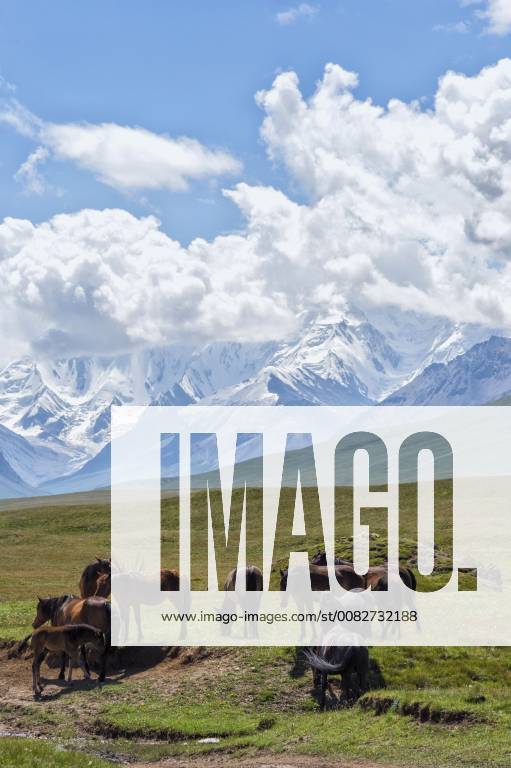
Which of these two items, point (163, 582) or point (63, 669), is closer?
point (63, 669)

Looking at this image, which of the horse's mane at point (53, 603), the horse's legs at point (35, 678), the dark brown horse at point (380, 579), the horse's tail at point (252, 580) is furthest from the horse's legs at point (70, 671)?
the dark brown horse at point (380, 579)

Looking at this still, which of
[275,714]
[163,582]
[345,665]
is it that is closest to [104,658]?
[163,582]

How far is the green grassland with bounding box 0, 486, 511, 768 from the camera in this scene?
2291 cm

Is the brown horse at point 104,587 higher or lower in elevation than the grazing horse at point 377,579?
lower

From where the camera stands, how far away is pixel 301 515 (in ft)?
359

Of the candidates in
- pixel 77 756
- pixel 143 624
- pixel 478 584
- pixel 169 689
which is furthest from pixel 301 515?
pixel 77 756

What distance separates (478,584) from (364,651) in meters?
18.9

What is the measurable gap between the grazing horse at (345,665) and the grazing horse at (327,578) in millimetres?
7748

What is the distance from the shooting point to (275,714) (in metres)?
27.9

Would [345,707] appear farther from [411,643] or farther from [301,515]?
[301,515]

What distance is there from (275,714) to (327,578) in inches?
376

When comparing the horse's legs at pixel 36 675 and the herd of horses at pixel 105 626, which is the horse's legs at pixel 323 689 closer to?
the herd of horses at pixel 105 626

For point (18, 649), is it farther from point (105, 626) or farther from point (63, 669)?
point (105, 626)

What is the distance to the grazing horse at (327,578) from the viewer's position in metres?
36.8
